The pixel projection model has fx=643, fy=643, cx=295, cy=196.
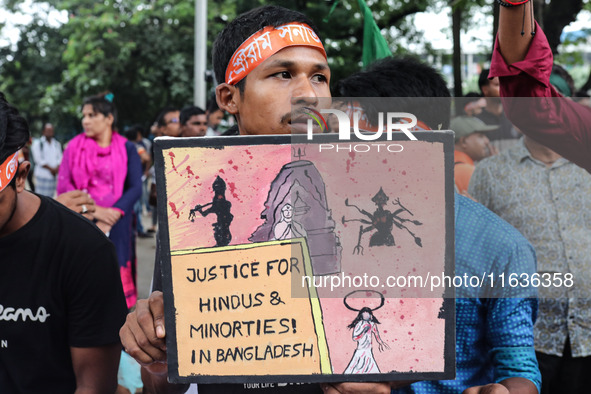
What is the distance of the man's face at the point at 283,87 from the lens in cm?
167

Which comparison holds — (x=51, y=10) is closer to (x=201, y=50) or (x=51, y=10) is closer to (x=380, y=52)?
(x=201, y=50)

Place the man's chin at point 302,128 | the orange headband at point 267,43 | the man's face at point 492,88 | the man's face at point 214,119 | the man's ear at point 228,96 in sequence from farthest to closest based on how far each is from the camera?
1. the man's face at point 214,119
2. the man's face at point 492,88
3. the man's ear at point 228,96
4. the orange headband at point 267,43
5. the man's chin at point 302,128

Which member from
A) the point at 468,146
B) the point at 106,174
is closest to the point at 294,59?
the point at 468,146

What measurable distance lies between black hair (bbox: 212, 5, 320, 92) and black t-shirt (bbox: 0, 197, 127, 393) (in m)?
0.79

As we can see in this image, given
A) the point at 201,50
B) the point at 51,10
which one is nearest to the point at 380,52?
the point at 201,50

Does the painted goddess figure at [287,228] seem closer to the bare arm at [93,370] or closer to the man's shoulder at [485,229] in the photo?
the man's shoulder at [485,229]

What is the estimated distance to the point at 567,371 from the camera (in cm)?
292

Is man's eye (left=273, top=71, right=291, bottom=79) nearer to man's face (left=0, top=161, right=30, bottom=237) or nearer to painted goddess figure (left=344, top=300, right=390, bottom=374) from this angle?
painted goddess figure (left=344, top=300, right=390, bottom=374)

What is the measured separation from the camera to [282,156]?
1.38 meters

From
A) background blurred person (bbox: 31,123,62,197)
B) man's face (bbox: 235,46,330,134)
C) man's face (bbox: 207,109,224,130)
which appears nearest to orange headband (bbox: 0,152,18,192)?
man's face (bbox: 235,46,330,134)

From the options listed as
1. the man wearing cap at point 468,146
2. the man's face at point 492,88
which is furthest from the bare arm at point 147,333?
the man's face at point 492,88

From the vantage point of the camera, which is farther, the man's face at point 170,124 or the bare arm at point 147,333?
the man's face at point 170,124

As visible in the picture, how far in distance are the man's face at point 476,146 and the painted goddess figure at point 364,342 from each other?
185cm

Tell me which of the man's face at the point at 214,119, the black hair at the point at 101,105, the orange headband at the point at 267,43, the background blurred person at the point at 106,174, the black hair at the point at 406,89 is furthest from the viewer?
the man's face at the point at 214,119
